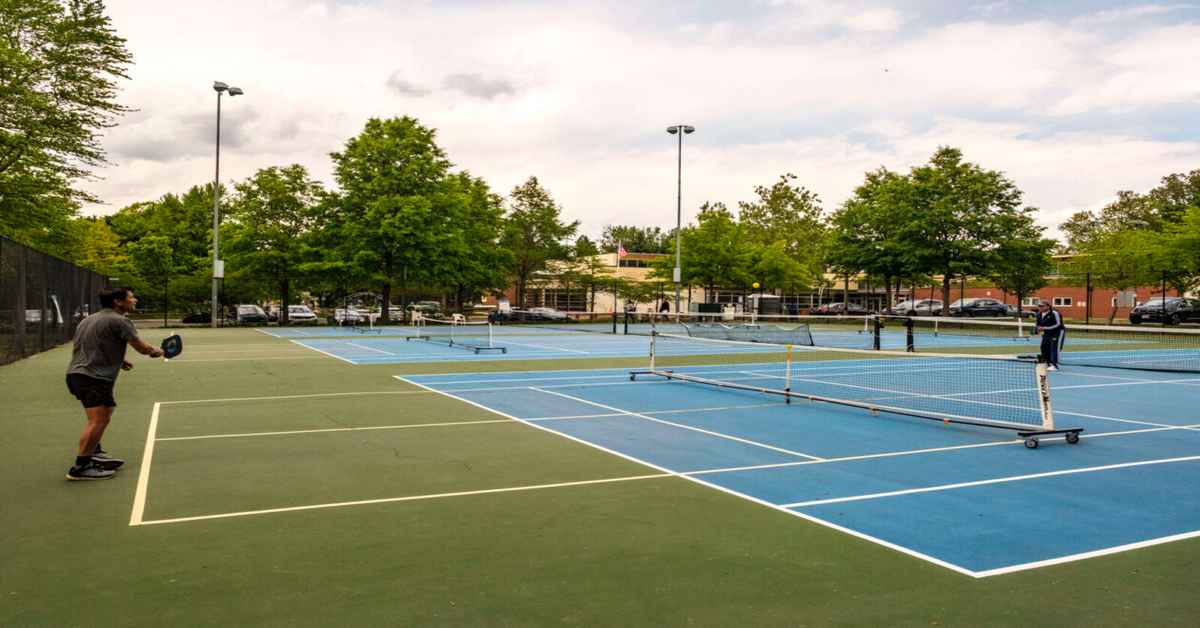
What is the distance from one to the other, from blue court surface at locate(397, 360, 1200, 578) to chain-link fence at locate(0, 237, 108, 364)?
11.5 meters

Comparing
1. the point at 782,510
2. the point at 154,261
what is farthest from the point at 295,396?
the point at 154,261

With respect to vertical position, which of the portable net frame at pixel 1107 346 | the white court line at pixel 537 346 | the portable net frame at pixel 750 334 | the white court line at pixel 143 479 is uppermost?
the portable net frame at pixel 750 334

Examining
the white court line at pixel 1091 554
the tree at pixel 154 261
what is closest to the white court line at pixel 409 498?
the white court line at pixel 1091 554

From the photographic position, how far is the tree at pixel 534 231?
2435 inches

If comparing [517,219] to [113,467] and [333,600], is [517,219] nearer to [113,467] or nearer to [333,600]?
[113,467]

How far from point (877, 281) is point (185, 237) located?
50.2 meters

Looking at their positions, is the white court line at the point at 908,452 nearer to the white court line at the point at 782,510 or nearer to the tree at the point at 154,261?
the white court line at the point at 782,510

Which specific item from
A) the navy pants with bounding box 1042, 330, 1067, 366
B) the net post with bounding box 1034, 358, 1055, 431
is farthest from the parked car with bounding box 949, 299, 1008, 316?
the net post with bounding box 1034, 358, 1055, 431

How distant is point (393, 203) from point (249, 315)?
10.3 metres

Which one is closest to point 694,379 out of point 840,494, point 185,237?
point 840,494

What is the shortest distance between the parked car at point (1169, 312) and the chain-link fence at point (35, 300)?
50.2m

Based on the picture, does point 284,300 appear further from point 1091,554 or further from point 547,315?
point 1091,554

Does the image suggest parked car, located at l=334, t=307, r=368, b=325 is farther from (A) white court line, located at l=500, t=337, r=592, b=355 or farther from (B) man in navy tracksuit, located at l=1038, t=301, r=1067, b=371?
(B) man in navy tracksuit, located at l=1038, t=301, r=1067, b=371

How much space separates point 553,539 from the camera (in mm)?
6406
